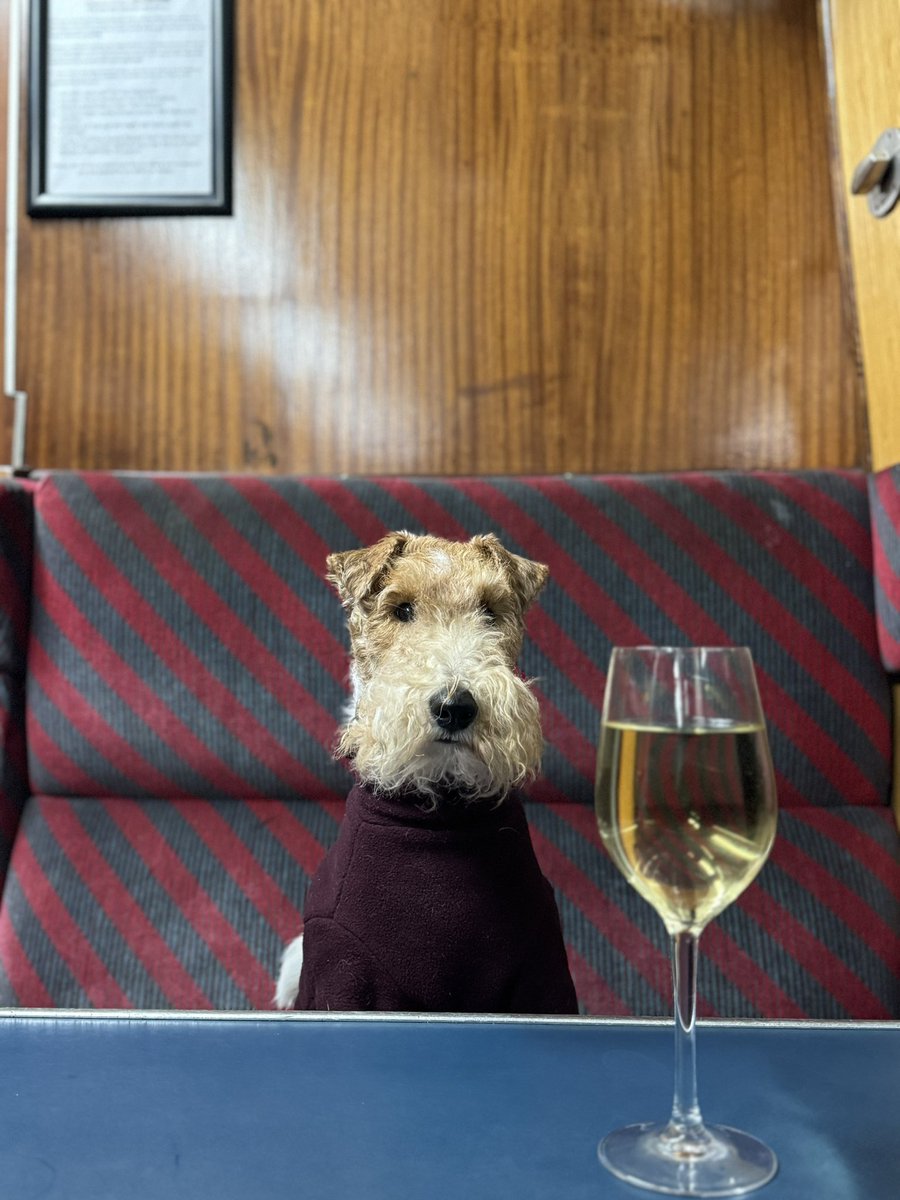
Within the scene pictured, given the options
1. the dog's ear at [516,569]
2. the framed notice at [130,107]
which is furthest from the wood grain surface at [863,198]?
the framed notice at [130,107]

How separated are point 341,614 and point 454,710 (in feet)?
2.04

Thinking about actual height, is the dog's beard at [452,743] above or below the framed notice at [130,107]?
below

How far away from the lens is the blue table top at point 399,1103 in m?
0.50

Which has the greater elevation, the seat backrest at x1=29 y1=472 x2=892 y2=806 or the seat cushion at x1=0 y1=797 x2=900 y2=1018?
the seat backrest at x1=29 y1=472 x2=892 y2=806

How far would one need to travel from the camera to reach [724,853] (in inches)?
21.4

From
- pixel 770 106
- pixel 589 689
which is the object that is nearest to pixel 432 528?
pixel 589 689

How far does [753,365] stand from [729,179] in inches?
12.5

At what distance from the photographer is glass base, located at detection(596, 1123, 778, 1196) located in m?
0.50

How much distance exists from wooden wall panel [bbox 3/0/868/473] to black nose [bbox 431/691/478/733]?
954 millimetres

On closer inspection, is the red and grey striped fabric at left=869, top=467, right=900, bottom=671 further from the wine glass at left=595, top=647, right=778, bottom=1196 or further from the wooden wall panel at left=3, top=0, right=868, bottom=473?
the wine glass at left=595, top=647, right=778, bottom=1196

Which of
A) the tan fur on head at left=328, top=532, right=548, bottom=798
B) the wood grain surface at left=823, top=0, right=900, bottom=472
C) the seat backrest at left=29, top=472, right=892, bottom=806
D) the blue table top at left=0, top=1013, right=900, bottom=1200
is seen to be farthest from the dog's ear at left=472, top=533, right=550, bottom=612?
the wood grain surface at left=823, top=0, right=900, bottom=472

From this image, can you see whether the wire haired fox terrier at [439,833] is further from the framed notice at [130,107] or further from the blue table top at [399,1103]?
the framed notice at [130,107]

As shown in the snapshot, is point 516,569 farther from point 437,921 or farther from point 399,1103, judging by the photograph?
point 399,1103

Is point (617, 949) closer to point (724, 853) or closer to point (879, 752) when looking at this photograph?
point (879, 752)
